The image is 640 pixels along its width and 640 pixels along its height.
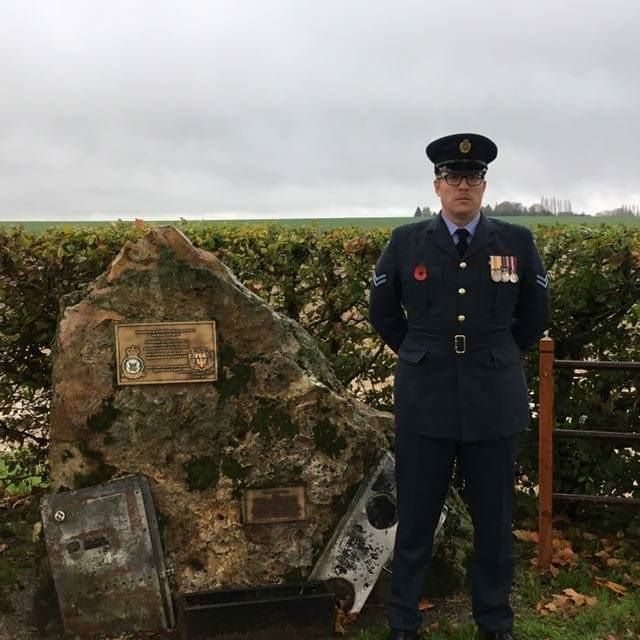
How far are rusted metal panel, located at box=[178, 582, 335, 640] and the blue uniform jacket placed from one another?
3.24 ft

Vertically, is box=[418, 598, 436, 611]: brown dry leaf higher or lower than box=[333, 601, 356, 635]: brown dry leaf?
lower

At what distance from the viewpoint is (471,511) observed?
3.70 metres

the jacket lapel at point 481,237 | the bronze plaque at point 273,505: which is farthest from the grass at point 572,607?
the jacket lapel at point 481,237

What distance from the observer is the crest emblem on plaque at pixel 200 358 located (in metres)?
3.97

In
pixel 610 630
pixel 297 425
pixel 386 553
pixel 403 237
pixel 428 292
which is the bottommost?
pixel 610 630

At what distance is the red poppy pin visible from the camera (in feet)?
11.5

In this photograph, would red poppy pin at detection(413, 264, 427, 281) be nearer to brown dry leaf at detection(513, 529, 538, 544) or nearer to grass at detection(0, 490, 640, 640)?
grass at detection(0, 490, 640, 640)

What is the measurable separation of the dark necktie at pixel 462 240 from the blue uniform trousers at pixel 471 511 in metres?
0.83

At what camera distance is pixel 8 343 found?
203 inches

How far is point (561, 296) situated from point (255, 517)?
94.9 inches

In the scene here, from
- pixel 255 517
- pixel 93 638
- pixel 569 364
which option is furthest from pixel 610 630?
pixel 93 638

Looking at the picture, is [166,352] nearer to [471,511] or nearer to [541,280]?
[471,511]

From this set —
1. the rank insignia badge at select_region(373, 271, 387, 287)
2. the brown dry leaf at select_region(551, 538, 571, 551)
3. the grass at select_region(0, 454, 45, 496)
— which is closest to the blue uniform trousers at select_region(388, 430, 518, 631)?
the rank insignia badge at select_region(373, 271, 387, 287)

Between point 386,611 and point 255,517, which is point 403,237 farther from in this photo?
point 386,611
